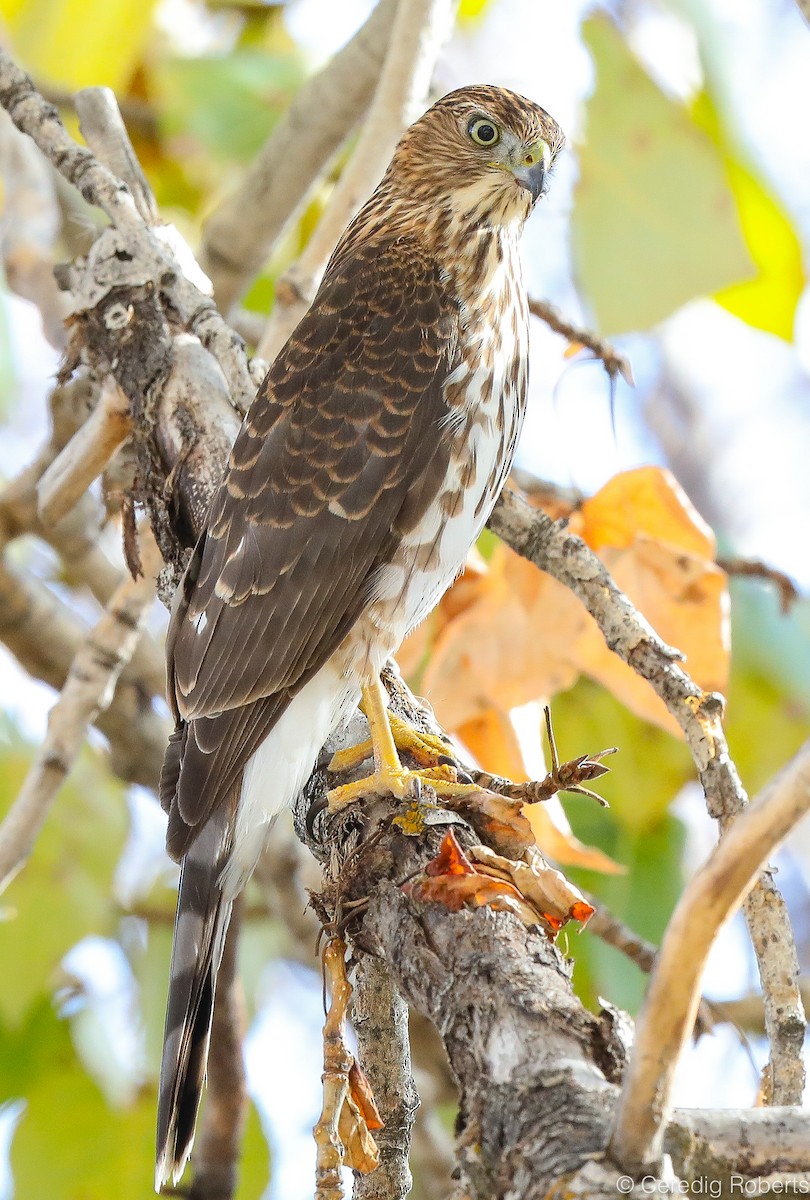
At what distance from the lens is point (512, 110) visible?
9.70 feet

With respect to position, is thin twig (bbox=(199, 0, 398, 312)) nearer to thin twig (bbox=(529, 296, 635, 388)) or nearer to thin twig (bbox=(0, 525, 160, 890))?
thin twig (bbox=(529, 296, 635, 388))

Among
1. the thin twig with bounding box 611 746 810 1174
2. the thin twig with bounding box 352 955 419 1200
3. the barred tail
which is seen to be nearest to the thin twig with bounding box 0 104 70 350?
the barred tail

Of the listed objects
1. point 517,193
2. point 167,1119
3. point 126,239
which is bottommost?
point 167,1119

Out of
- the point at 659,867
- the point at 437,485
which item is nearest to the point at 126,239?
the point at 437,485

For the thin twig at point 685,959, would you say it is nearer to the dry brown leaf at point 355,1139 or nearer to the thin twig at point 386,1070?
the dry brown leaf at point 355,1139

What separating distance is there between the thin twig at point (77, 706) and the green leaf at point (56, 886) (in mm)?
565

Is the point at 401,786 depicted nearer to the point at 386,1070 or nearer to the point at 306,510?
the point at 386,1070

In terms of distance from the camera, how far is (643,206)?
10.4ft

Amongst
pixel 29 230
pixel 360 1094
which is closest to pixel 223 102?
pixel 29 230

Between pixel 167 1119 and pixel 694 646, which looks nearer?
pixel 167 1119

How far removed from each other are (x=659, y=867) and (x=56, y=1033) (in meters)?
1.84

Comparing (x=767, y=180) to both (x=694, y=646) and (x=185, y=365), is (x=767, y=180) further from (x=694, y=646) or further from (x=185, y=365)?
(x=185, y=365)

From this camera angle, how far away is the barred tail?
7.03 feet

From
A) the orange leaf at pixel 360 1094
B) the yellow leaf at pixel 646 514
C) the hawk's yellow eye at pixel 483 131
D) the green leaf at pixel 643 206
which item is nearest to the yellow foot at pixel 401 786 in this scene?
the orange leaf at pixel 360 1094
